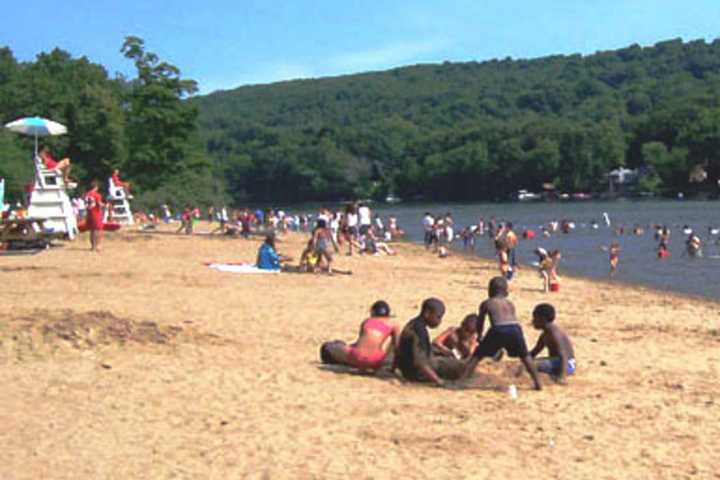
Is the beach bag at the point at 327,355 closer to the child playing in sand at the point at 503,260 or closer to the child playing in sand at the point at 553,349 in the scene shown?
the child playing in sand at the point at 553,349

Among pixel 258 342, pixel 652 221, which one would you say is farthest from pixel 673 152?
pixel 258 342

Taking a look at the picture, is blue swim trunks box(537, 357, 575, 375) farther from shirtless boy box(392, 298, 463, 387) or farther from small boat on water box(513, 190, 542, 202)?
small boat on water box(513, 190, 542, 202)

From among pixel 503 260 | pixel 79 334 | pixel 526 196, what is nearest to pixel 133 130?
pixel 503 260

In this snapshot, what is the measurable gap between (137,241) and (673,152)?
103738 mm

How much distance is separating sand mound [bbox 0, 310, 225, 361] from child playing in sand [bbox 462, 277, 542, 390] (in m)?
3.18

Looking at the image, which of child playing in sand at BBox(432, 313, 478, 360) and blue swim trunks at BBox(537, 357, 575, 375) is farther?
child playing in sand at BBox(432, 313, 478, 360)

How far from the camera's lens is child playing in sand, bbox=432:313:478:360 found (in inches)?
376

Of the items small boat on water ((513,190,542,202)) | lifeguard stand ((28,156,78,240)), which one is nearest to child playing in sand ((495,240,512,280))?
lifeguard stand ((28,156,78,240))

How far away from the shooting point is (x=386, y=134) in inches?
6526

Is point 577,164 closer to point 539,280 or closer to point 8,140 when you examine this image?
point 8,140

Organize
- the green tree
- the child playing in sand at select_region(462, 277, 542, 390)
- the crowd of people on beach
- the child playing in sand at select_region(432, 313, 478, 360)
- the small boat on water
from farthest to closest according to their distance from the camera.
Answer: the small boat on water
the green tree
the crowd of people on beach
the child playing in sand at select_region(432, 313, 478, 360)
the child playing in sand at select_region(462, 277, 542, 390)

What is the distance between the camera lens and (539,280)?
2097 cm

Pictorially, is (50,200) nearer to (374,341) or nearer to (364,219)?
(364,219)

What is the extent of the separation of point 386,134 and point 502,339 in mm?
158599
